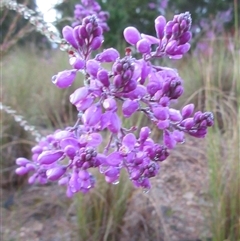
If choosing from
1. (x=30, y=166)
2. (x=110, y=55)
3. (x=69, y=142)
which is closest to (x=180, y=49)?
(x=110, y=55)

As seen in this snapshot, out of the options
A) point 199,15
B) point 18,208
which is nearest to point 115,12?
point 199,15

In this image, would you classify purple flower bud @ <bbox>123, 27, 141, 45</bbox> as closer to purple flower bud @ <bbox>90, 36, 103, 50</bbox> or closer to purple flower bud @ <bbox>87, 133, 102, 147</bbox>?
purple flower bud @ <bbox>90, 36, 103, 50</bbox>

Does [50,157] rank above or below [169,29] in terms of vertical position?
below

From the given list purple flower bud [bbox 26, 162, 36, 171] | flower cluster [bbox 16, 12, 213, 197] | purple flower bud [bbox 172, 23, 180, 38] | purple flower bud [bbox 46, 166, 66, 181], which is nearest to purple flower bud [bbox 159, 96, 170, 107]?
flower cluster [bbox 16, 12, 213, 197]

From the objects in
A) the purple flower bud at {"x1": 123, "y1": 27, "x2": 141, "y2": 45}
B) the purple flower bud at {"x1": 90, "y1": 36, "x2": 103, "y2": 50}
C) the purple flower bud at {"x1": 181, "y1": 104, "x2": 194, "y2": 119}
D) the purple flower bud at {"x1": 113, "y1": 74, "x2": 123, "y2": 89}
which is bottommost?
the purple flower bud at {"x1": 113, "y1": 74, "x2": 123, "y2": 89}

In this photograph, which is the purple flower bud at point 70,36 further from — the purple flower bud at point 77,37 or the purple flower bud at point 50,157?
the purple flower bud at point 50,157

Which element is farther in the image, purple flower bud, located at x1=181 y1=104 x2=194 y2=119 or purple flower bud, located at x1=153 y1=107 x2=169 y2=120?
purple flower bud, located at x1=181 y1=104 x2=194 y2=119

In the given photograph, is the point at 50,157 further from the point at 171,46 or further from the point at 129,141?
the point at 171,46

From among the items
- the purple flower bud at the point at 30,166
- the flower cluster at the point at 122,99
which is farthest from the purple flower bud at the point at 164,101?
the purple flower bud at the point at 30,166
